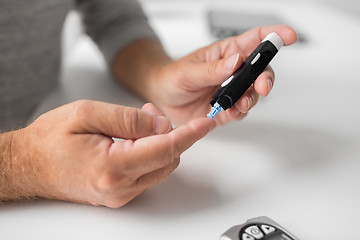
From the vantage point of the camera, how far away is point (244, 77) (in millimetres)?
443

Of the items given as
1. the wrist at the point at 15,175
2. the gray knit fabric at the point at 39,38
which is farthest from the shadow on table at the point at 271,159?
the gray knit fabric at the point at 39,38

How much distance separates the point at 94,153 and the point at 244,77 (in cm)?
19

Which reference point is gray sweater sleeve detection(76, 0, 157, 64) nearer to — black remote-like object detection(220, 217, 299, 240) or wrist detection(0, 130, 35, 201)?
wrist detection(0, 130, 35, 201)

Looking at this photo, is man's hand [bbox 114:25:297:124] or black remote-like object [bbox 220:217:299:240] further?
man's hand [bbox 114:25:297:124]

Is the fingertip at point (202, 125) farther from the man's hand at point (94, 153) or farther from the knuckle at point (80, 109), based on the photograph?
the knuckle at point (80, 109)

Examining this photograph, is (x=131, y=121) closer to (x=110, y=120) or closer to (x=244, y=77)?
(x=110, y=120)

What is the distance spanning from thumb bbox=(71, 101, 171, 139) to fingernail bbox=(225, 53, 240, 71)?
0.12m

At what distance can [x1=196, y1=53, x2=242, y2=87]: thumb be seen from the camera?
17.6 inches

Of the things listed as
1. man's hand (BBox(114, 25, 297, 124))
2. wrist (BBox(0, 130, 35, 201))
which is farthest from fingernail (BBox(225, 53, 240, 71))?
wrist (BBox(0, 130, 35, 201))

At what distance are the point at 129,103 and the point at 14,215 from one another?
30cm

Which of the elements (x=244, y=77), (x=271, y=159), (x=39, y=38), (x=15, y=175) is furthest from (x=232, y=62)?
(x=39, y=38)

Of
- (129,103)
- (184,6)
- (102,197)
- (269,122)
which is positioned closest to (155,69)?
(129,103)

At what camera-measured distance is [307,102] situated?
0.65m

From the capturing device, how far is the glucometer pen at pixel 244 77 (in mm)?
441
